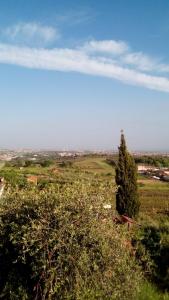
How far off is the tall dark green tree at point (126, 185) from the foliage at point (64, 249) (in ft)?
55.9

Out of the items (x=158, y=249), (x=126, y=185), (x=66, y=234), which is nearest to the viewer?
(x=66, y=234)

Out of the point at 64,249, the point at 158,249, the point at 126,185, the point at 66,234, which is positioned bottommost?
the point at 158,249

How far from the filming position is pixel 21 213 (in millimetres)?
11062

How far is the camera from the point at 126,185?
29.0 metres

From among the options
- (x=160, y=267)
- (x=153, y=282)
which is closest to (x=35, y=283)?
(x=153, y=282)

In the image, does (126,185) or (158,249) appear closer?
(158,249)

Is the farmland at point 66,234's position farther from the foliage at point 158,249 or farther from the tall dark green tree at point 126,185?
the tall dark green tree at point 126,185

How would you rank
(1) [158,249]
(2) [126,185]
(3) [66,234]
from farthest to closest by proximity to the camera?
(2) [126,185] < (1) [158,249] < (3) [66,234]

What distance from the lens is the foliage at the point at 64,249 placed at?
1030 cm

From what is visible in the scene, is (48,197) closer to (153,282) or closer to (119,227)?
(119,227)

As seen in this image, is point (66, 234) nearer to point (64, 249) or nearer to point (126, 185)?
point (64, 249)

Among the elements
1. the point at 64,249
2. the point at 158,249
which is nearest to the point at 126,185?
the point at 158,249

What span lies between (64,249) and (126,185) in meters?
18.8

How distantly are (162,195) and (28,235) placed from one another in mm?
53631
